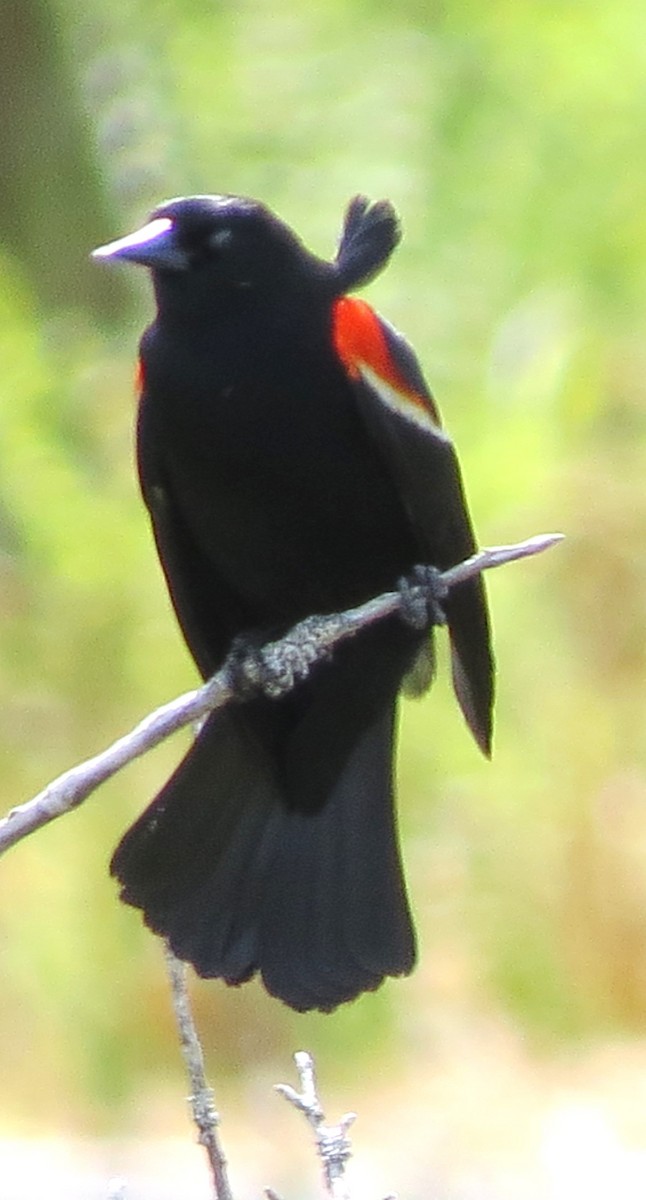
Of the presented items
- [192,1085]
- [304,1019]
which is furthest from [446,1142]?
[192,1085]

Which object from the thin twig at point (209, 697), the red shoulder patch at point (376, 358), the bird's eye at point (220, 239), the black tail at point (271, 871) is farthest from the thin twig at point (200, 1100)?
the bird's eye at point (220, 239)

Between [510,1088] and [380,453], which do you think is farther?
[510,1088]

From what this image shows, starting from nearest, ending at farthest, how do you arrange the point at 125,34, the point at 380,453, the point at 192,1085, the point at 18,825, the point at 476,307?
the point at 18,825
the point at 192,1085
the point at 380,453
the point at 476,307
the point at 125,34

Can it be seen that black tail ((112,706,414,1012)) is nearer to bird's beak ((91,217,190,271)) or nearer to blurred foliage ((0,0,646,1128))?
bird's beak ((91,217,190,271))

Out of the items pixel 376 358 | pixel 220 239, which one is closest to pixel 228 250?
pixel 220 239

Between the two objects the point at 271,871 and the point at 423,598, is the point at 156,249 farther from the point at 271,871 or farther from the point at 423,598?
the point at 271,871

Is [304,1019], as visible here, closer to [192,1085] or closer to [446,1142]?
[446,1142]

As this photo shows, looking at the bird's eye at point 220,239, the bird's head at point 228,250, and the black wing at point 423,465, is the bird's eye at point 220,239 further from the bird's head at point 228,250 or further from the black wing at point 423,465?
the black wing at point 423,465
